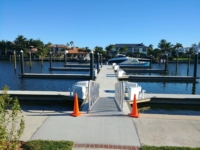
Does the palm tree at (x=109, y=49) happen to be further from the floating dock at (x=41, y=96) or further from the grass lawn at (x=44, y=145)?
the grass lawn at (x=44, y=145)

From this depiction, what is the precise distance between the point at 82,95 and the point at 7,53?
8524 cm

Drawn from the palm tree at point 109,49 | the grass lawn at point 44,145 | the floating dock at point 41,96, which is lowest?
the floating dock at point 41,96

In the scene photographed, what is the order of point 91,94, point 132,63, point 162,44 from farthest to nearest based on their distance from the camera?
point 162,44, point 132,63, point 91,94

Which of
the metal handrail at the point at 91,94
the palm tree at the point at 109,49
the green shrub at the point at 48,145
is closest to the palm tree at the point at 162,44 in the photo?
the palm tree at the point at 109,49

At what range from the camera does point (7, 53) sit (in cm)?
8462

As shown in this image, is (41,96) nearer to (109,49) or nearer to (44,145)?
(44,145)

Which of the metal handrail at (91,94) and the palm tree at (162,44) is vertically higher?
the palm tree at (162,44)

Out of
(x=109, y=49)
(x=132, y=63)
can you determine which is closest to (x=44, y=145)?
(x=132, y=63)

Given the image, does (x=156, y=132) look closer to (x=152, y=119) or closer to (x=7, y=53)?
(x=152, y=119)

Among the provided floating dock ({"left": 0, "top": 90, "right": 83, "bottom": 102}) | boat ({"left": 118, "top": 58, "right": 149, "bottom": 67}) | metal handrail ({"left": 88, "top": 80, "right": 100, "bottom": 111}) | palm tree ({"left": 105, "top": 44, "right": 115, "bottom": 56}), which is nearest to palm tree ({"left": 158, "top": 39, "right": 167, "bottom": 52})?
palm tree ({"left": 105, "top": 44, "right": 115, "bottom": 56})

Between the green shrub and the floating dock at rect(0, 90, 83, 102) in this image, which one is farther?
the floating dock at rect(0, 90, 83, 102)

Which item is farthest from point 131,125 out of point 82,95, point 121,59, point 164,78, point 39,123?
point 121,59

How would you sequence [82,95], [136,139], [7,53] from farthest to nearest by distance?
1. [7,53]
2. [82,95]
3. [136,139]

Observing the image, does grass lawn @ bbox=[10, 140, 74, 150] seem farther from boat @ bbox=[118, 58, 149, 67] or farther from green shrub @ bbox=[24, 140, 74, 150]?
boat @ bbox=[118, 58, 149, 67]
